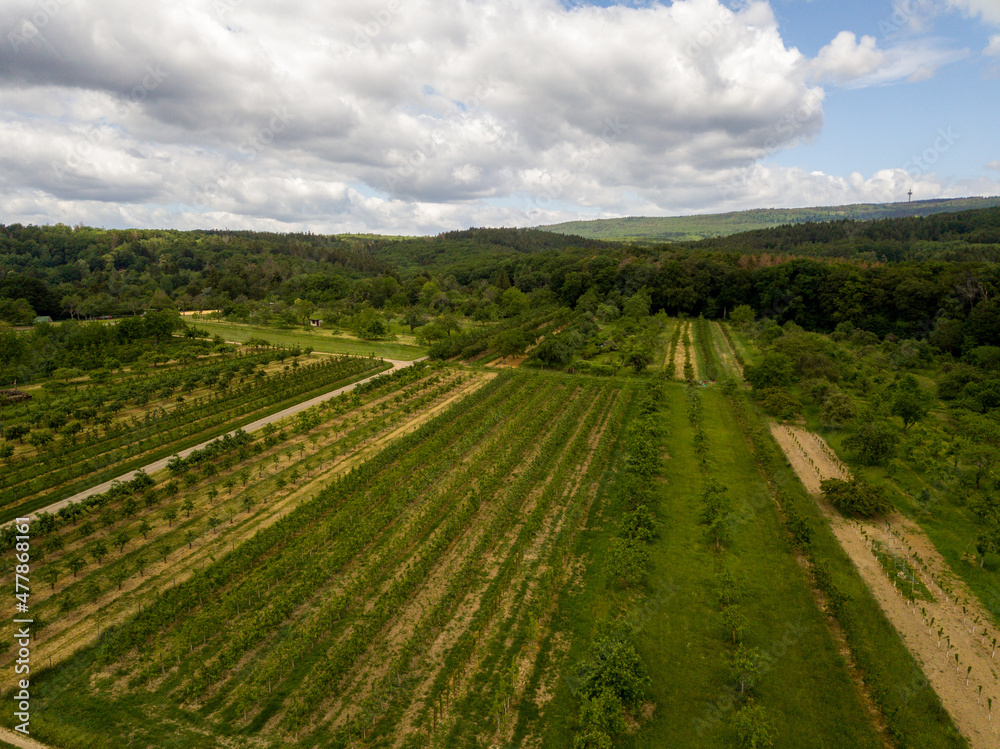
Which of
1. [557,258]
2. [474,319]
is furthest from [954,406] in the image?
[557,258]

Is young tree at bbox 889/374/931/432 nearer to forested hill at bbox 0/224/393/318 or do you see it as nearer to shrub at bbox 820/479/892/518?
shrub at bbox 820/479/892/518

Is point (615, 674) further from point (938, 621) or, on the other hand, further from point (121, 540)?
point (121, 540)

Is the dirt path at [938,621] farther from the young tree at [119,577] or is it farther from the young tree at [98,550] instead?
the young tree at [98,550]

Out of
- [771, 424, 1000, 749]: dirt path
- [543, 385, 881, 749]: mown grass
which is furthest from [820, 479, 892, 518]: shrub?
[543, 385, 881, 749]: mown grass

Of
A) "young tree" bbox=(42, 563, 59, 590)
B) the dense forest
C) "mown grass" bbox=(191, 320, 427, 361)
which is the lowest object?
"young tree" bbox=(42, 563, 59, 590)

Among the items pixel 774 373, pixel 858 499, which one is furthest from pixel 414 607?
pixel 774 373

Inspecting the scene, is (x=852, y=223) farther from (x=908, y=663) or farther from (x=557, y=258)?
(x=908, y=663)

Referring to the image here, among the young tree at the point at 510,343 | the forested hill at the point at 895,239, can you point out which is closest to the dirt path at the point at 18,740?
the young tree at the point at 510,343
